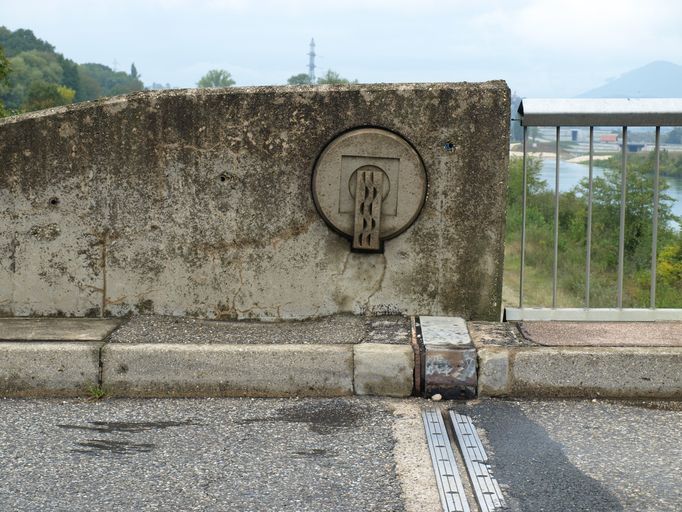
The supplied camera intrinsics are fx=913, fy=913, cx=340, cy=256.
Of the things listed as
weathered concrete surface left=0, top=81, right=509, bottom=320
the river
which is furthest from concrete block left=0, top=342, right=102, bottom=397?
the river

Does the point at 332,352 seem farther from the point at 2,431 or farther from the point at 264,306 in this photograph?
the point at 2,431

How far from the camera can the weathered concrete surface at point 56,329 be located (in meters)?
4.55

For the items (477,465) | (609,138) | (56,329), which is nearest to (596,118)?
(609,138)

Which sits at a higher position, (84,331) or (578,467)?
(84,331)

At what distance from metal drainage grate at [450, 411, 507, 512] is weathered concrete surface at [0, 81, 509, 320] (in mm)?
1060

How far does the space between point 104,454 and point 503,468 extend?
155cm

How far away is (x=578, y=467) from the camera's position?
3.44 meters

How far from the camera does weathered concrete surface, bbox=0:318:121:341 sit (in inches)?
179

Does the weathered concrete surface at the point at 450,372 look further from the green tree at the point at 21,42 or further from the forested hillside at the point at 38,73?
the green tree at the point at 21,42

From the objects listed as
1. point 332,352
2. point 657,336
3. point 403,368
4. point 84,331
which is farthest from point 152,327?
point 657,336

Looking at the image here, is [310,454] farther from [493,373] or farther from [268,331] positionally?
[268,331]

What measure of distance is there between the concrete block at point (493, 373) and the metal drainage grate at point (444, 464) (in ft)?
1.03

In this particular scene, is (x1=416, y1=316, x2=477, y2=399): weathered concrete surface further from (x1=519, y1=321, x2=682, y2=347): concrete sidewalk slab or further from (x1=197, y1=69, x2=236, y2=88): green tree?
(x1=197, y1=69, x2=236, y2=88): green tree

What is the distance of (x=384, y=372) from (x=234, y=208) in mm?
1238
